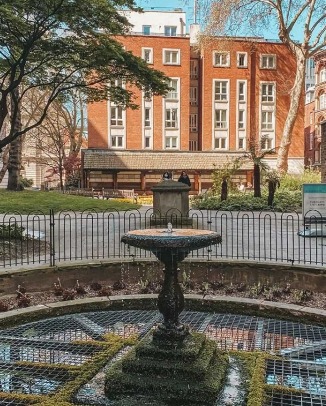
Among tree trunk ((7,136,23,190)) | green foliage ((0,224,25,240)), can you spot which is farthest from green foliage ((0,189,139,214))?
green foliage ((0,224,25,240))

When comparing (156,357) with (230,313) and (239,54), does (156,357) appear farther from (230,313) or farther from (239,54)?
(239,54)

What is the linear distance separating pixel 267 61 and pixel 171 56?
9900mm

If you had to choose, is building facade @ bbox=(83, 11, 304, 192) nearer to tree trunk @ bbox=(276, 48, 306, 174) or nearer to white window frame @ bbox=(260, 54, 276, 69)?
white window frame @ bbox=(260, 54, 276, 69)

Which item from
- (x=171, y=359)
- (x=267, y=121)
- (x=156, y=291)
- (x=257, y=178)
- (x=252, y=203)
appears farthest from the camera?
(x=267, y=121)

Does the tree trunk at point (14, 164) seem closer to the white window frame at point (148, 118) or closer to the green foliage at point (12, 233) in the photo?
the green foliage at point (12, 233)

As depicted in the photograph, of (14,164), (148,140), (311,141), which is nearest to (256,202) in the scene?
(14,164)

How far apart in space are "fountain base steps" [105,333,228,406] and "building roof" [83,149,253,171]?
3740 cm

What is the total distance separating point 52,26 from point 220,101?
117 feet

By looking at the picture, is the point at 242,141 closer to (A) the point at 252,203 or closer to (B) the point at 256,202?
(B) the point at 256,202

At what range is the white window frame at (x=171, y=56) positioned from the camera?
4453 cm

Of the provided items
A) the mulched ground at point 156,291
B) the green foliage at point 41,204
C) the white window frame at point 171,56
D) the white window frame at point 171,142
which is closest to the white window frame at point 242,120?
the white window frame at point 171,142

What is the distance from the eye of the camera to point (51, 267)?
28.3 feet

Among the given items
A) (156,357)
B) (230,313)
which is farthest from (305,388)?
(230,313)

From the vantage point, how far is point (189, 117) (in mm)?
47656
